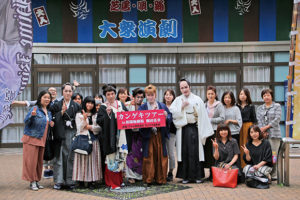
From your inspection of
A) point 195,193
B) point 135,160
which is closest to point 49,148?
point 135,160

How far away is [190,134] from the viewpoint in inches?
266

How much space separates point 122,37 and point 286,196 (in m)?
7.51

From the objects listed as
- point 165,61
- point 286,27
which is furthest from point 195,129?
point 286,27

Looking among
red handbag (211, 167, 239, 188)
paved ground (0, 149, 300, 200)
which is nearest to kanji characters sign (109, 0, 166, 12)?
paved ground (0, 149, 300, 200)

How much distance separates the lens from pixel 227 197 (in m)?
5.71

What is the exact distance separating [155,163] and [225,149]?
1316 mm

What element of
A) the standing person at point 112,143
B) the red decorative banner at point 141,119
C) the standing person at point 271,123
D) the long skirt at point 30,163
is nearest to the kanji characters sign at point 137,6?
the standing person at point 271,123

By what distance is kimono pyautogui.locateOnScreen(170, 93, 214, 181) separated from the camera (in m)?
6.73

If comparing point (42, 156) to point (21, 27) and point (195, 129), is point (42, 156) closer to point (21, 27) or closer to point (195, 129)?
point (21, 27)

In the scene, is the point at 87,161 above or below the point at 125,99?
below

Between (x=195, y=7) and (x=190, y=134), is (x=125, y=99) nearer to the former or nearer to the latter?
(x=190, y=134)

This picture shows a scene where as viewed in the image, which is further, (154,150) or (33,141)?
(154,150)

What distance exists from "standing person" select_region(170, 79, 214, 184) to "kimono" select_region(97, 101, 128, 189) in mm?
1143

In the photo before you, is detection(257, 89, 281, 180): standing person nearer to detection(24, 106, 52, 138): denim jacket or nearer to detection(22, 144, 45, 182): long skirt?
detection(24, 106, 52, 138): denim jacket
